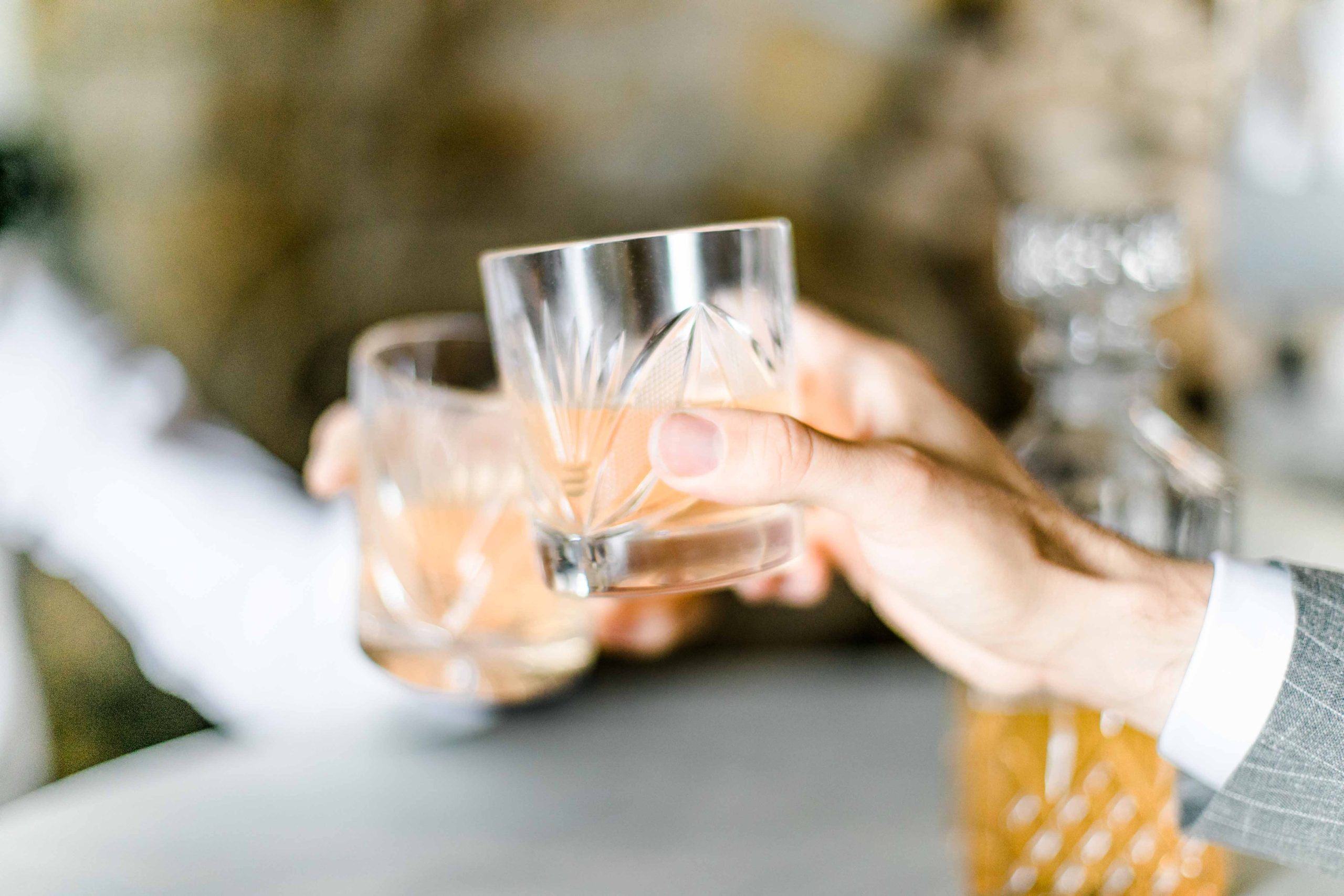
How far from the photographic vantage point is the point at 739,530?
60 cm

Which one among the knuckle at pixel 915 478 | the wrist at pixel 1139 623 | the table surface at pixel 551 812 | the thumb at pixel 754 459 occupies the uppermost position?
the thumb at pixel 754 459

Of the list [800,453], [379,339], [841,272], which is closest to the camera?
[800,453]

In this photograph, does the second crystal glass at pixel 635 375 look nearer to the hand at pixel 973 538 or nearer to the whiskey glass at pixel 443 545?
the hand at pixel 973 538

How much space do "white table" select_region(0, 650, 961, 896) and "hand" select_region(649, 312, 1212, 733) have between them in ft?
0.97

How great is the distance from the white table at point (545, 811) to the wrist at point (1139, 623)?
0.30 m

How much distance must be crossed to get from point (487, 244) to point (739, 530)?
2.85ft

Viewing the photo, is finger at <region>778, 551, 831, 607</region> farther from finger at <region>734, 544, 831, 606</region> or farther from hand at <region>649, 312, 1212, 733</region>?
hand at <region>649, 312, 1212, 733</region>

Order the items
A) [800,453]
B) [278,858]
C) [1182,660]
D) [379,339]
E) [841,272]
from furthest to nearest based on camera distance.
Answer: [841,272] < [278,858] < [379,339] < [1182,660] < [800,453]

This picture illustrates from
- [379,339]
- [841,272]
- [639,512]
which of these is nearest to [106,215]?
[379,339]

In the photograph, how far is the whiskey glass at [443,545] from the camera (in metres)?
0.75

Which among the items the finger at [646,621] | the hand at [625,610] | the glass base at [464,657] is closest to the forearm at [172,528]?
the hand at [625,610]

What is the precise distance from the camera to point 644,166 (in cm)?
136

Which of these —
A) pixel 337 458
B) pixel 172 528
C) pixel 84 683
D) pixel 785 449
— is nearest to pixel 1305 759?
pixel 785 449

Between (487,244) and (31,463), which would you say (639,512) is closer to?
(487,244)
